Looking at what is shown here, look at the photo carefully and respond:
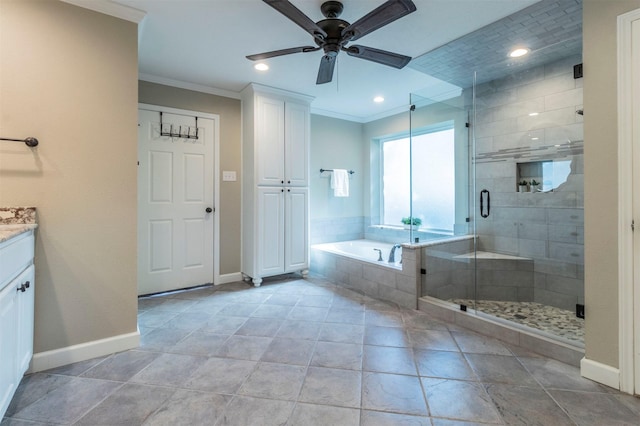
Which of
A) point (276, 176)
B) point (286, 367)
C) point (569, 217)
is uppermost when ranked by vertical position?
point (276, 176)

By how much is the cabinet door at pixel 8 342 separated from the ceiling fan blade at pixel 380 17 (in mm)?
2173

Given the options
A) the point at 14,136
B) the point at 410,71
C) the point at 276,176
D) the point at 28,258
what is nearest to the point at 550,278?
the point at 410,71

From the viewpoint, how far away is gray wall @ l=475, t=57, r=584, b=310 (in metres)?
2.68

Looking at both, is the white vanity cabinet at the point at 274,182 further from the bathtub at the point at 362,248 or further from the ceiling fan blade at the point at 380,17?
the ceiling fan blade at the point at 380,17

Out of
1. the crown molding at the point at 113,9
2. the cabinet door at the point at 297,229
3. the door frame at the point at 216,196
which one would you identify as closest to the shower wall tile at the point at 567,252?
the cabinet door at the point at 297,229

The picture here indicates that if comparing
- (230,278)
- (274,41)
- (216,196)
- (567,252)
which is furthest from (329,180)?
(567,252)

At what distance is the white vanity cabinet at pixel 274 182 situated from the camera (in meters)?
3.40

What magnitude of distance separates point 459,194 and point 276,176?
2.21 meters

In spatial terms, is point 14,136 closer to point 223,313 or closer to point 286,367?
point 223,313

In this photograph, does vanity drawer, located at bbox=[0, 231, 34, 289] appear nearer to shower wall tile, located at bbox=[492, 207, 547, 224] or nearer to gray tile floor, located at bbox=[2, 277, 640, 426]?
gray tile floor, located at bbox=[2, 277, 640, 426]

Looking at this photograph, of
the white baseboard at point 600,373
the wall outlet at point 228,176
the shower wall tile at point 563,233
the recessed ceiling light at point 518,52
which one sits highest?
the recessed ceiling light at point 518,52

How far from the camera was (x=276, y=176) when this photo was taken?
11.6 ft

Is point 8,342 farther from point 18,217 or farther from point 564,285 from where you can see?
point 564,285

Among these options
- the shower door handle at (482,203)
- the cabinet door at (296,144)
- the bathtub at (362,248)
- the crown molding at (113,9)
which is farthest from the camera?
the bathtub at (362,248)
